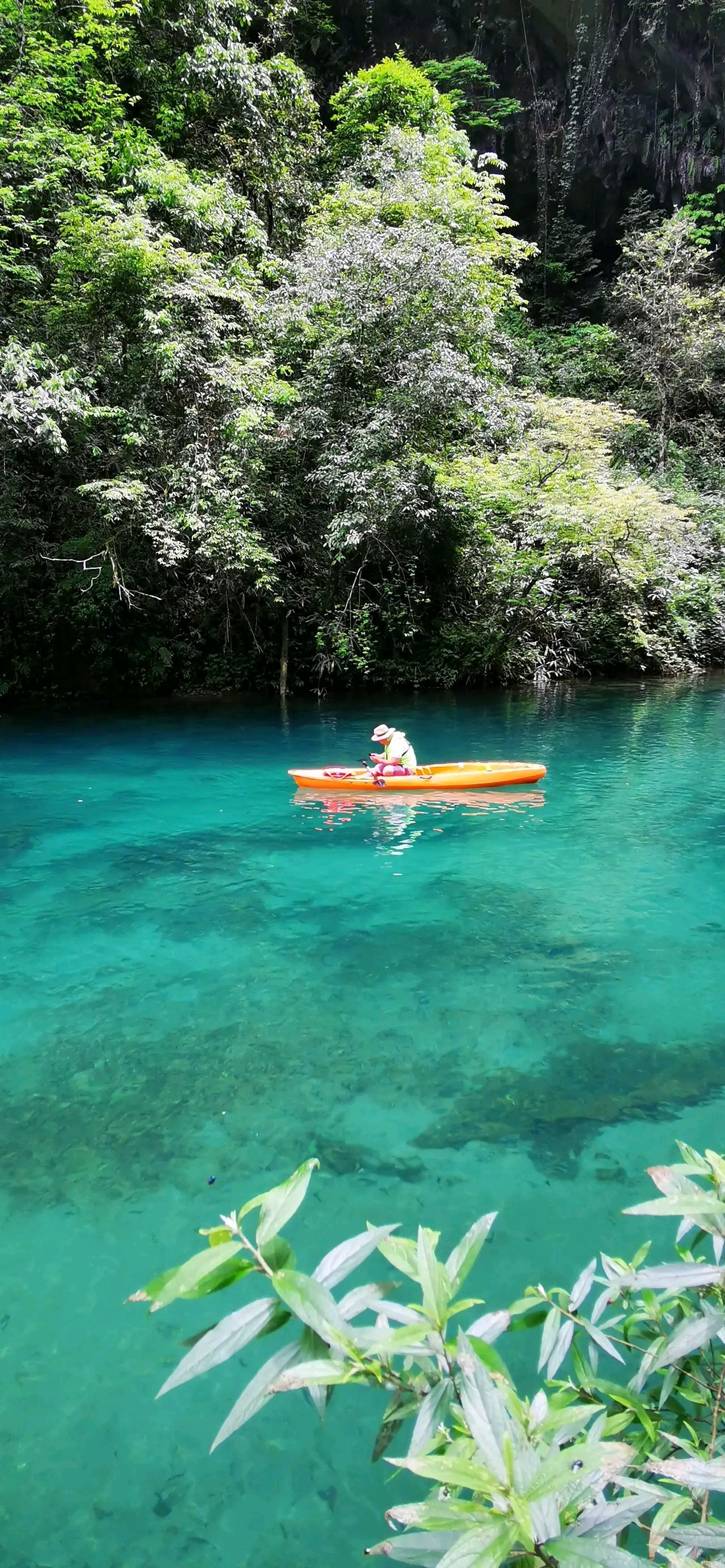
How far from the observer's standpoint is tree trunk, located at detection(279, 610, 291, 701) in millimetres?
17297

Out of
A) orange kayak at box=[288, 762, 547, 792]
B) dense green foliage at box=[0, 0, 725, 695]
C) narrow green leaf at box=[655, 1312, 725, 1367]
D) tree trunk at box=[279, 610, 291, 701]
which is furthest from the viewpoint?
tree trunk at box=[279, 610, 291, 701]

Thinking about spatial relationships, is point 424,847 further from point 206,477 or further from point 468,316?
point 468,316

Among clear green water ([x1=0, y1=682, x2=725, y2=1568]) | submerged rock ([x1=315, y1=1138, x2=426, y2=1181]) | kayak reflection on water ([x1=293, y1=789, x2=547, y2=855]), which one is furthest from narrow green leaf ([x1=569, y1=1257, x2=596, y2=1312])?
kayak reflection on water ([x1=293, y1=789, x2=547, y2=855])

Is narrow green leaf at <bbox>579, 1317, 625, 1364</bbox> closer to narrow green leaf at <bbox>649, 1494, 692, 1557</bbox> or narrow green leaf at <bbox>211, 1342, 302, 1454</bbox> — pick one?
narrow green leaf at <bbox>649, 1494, 692, 1557</bbox>

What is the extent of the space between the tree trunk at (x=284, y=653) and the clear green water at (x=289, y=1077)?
8.95 metres

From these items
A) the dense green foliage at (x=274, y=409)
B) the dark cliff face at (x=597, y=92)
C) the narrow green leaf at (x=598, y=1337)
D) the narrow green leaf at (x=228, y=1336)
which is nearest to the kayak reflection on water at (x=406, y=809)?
the dense green foliage at (x=274, y=409)

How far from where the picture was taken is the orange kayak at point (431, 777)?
934cm

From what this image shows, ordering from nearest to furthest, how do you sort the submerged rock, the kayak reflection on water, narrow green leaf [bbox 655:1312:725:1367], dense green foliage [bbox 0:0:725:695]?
narrow green leaf [bbox 655:1312:725:1367], the submerged rock, the kayak reflection on water, dense green foliage [bbox 0:0:725:695]

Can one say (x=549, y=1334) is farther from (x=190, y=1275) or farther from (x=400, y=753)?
(x=400, y=753)

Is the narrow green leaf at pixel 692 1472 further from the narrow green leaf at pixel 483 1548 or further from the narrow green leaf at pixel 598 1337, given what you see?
the narrow green leaf at pixel 598 1337

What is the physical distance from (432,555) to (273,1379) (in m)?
17.4

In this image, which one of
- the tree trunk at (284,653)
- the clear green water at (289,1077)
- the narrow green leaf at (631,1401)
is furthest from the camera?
the tree trunk at (284,653)

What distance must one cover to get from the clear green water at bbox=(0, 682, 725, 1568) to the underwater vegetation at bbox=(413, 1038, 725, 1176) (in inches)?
0.6

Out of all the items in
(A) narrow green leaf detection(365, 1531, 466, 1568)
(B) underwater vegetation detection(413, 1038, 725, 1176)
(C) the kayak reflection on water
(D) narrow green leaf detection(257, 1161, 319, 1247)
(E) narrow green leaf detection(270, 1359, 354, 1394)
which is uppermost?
(D) narrow green leaf detection(257, 1161, 319, 1247)
